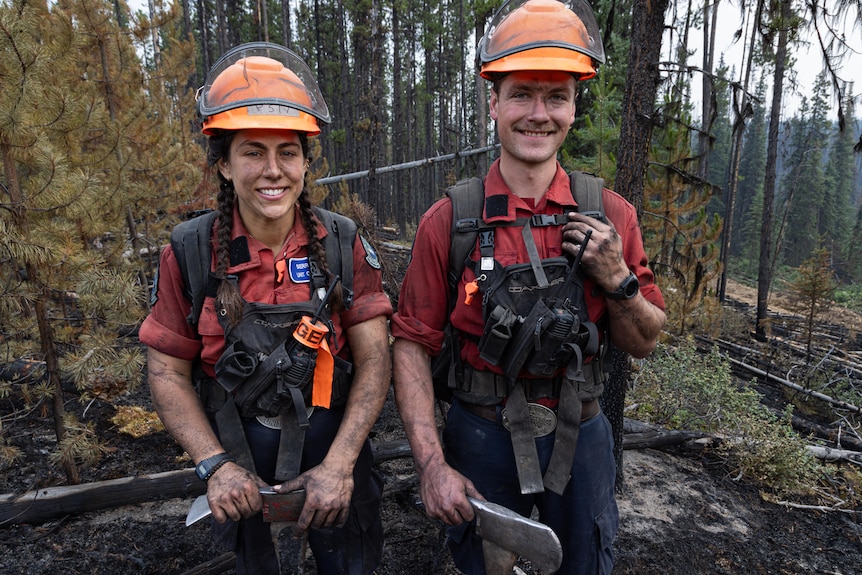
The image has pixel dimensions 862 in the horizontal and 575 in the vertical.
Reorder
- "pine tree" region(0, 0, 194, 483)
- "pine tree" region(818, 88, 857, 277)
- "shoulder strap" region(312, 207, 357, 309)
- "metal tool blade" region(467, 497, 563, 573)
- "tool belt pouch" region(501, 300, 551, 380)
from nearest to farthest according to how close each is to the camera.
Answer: "metal tool blade" region(467, 497, 563, 573)
"tool belt pouch" region(501, 300, 551, 380)
"shoulder strap" region(312, 207, 357, 309)
"pine tree" region(0, 0, 194, 483)
"pine tree" region(818, 88, 857, 277)

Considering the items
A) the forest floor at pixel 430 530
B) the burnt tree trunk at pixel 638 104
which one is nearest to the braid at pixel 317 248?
the forest floor at pixel 430 530

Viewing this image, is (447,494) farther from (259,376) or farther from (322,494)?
(259,376)

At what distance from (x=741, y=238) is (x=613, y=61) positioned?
48.5m

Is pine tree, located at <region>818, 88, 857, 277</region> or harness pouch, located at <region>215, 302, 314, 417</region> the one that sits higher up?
pine tree, located at <region>818, 88, 857, 277</region>

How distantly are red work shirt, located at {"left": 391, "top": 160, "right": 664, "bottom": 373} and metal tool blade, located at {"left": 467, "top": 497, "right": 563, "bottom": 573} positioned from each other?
52 centimetres

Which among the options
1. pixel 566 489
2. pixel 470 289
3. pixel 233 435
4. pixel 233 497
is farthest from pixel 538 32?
pixel 233 497

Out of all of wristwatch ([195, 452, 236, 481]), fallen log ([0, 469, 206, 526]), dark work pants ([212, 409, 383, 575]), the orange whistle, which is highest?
the orange whistle

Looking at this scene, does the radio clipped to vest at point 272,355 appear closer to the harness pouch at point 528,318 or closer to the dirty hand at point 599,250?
the harness pouch at point 528,318

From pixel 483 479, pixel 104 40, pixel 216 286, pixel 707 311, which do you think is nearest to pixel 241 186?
pixel 216 286

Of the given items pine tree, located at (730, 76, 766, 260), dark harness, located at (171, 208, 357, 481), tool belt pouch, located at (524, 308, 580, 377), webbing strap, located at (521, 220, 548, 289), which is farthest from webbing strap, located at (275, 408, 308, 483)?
pine tree, located at (730, 76, 766, 260)

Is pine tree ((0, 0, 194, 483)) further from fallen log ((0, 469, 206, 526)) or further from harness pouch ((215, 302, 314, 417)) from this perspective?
harness pouch ((215, 302, 314, 417))

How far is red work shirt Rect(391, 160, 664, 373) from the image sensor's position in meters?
1.90

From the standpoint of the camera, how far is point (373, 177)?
1242 centimetres

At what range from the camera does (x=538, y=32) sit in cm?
184
